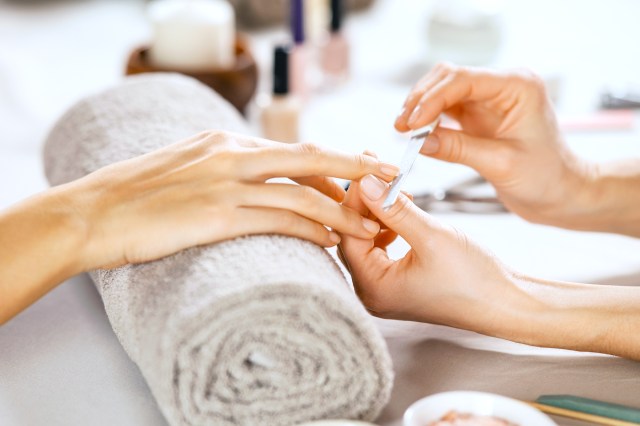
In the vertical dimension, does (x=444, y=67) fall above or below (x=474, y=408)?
above

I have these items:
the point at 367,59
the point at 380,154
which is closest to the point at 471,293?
the point at 380,154

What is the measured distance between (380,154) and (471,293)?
50cm

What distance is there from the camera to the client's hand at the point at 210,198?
1.99 feet

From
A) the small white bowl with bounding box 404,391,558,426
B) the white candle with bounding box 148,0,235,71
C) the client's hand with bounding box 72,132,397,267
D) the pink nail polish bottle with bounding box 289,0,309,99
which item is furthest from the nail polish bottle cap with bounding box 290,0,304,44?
the small white bowl with bounding box 404,391,558,426

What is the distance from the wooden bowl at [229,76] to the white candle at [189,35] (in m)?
Answer: 0.02

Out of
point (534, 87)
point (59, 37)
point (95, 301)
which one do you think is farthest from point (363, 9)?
point (95, 301)

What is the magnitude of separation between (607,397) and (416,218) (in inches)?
7.5

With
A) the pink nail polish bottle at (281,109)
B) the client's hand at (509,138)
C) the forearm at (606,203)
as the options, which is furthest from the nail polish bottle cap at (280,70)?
the forearm at (606,203)

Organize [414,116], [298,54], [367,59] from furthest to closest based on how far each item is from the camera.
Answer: [367,59] → [298,54] → [414,116]

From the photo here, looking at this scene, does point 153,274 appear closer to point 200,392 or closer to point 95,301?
point 200,392

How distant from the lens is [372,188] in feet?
2.16

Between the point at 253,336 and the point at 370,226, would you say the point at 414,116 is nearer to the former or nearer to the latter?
the point at 370,226

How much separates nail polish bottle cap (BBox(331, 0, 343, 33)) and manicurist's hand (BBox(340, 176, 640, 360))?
768mm

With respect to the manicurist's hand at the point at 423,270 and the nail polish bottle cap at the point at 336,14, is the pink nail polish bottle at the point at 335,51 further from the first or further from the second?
the manicurist's hand at the point at 423,270
